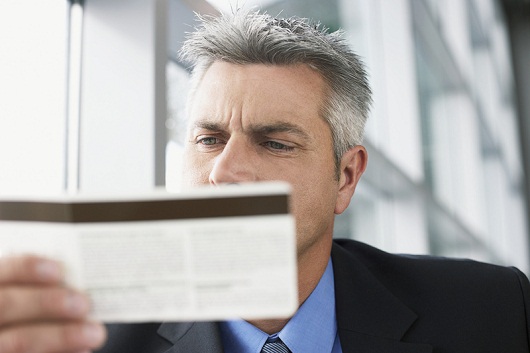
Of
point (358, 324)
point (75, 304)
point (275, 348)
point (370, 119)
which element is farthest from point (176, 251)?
point (370, 119)

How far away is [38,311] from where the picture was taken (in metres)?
0.63

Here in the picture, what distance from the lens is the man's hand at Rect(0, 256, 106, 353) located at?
63cm

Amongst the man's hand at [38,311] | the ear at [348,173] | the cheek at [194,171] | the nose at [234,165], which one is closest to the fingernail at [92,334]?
the man's hand at [38,311]

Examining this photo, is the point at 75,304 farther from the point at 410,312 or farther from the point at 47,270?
the point at 410,312

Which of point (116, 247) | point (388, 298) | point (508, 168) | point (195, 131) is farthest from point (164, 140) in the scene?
point (508, 168)

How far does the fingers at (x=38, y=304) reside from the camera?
0.63m

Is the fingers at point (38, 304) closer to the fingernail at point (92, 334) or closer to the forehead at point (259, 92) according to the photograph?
the fingernail at point (92, 334)

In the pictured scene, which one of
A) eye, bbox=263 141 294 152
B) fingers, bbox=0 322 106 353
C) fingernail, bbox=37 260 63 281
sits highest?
eye, bbox=263 141 294 152

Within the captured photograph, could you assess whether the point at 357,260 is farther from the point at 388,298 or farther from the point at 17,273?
the point at 17,273

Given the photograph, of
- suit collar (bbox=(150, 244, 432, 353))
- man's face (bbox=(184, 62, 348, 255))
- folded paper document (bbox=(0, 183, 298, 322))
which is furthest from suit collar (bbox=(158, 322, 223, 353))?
folded paper document (bbox=(0, 183, 298, 322))

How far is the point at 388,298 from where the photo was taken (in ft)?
4.84

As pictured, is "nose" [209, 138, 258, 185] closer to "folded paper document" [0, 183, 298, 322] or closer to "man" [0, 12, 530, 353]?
"man" [0, 12, 530, 353]

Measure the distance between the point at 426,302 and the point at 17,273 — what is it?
1071 mm

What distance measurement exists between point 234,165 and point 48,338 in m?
0.56
